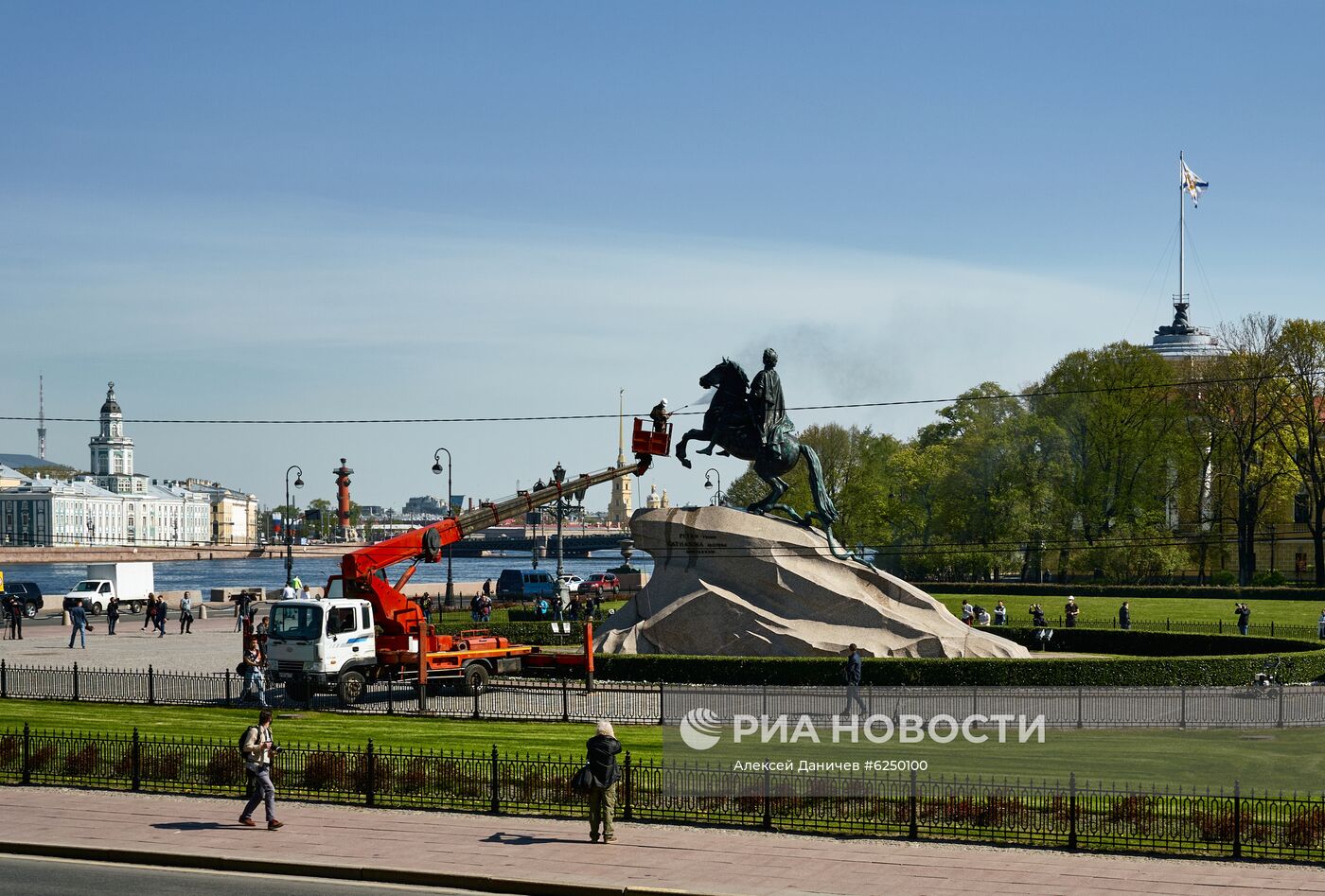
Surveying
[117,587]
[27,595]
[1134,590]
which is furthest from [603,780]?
[117,587]

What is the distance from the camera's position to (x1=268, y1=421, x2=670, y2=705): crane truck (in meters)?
34.3

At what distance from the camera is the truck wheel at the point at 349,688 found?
33781 millimetres

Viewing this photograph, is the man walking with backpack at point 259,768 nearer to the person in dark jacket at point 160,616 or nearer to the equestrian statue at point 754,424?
the equestrian statue at point 754,424

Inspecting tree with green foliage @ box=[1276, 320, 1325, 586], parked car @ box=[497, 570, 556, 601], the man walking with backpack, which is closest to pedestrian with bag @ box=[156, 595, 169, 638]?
parked car @ box=[497, 570, 556, 601]

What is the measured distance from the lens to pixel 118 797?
2180 centimetres

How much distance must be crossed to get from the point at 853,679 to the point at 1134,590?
156 ft

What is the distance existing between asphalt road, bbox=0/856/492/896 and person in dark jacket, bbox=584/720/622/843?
2.31m

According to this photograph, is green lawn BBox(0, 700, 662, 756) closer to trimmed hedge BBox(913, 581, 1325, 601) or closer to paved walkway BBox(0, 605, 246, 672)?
paved walkway BBox(0, 605, 246, 672)

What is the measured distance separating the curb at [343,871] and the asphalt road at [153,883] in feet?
0.41

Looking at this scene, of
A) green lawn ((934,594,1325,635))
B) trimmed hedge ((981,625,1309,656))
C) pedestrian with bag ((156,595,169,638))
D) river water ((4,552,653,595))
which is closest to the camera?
trimmed hedge ((981,625,1309,656))

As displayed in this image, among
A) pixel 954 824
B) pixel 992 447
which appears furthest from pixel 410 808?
pixel 992 447

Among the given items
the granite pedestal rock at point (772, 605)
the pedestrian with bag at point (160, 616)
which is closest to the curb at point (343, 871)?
the granite pedestal rock at point (772, 605)

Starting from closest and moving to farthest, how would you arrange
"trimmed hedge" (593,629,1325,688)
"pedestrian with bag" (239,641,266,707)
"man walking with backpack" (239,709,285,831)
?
"man walking with backpack" (239,709,285,831) < "pedestrian with bag" (239,641,266,707) < "trimmed hedge" (593,629,1325,688)

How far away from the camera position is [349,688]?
34156 millimetres
